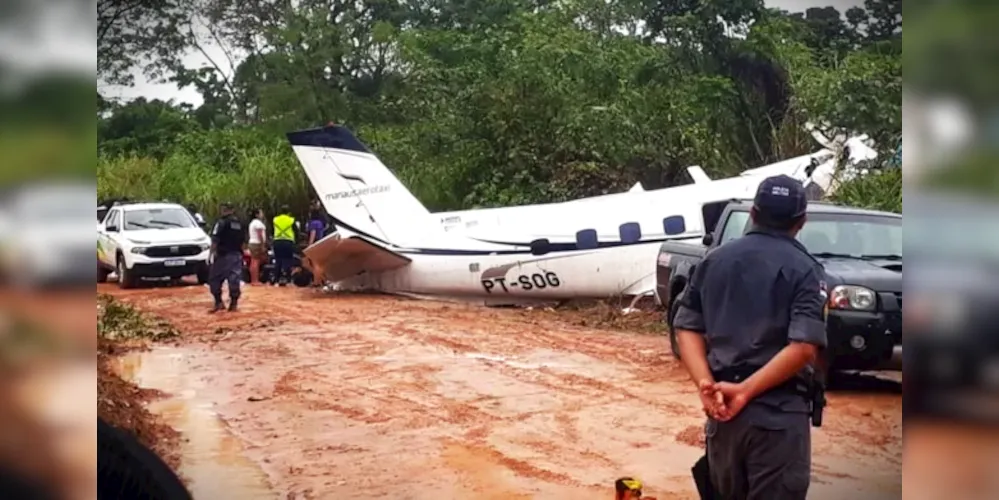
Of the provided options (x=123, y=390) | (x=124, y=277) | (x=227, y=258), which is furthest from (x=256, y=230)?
(x=123, y=390)

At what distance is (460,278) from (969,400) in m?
2.01

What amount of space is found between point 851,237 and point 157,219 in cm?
269

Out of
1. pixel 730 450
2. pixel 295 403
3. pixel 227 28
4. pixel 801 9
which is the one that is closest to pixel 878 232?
pixel 801 9

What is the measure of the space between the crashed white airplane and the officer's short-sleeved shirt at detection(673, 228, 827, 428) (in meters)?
1.00

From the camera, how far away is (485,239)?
495 centimetres

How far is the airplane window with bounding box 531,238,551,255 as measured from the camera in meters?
4.98

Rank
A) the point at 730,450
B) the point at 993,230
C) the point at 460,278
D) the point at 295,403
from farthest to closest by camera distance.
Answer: the point at 460,278
the point at 295,403
the point at 993,230
the point at 730,450

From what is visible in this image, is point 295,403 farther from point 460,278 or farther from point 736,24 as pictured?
point 736,24

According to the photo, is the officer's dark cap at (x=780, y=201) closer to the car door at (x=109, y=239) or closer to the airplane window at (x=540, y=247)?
the airplane window at (x=540, y=247)

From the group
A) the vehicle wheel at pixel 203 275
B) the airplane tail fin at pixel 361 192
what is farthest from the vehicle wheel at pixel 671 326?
the vehicle wheel at pixel 203 275

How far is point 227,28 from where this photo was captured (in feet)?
15.7

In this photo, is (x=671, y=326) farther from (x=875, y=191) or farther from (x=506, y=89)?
(x=506, y=89)

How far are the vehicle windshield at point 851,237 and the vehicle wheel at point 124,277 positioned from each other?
8.53 feet

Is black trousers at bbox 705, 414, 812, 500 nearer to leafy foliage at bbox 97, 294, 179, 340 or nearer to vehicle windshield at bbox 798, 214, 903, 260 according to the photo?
vehicle windshield at bbox 798, 214, 903, 260
